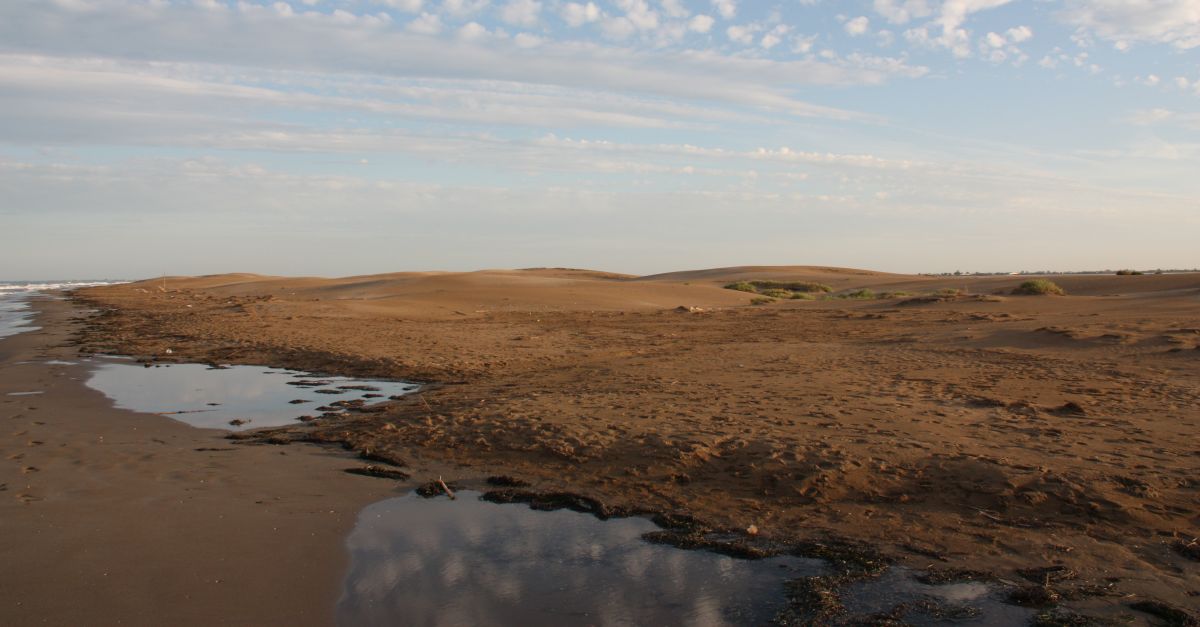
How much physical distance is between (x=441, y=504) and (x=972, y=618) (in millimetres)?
3859

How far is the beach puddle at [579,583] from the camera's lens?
443cm

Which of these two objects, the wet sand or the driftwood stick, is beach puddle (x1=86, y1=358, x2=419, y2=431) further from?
the driftwood stick

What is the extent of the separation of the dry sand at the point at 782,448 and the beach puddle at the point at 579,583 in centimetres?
41

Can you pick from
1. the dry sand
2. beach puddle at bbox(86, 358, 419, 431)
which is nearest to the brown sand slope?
beach puddle at bbox(86, 358, 419, 431)

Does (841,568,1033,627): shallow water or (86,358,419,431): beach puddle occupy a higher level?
(86,358,419,431): beach puddle

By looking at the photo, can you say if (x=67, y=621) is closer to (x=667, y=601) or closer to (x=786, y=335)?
(x=667, y=601)

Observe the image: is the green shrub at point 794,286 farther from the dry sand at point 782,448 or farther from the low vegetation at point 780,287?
the dry sand at point 782,448

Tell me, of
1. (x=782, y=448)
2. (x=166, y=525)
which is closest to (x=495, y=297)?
(x=782, y=448)

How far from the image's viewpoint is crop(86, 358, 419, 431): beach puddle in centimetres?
1017

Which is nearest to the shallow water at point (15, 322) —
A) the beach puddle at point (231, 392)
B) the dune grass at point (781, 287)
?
the beach puddle at point (231, 392)

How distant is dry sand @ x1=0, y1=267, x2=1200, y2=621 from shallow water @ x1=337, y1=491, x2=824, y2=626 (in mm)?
425

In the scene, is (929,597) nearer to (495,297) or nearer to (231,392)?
(231,392)

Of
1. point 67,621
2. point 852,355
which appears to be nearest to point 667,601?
point 67,621

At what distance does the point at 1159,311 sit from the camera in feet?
59.3
